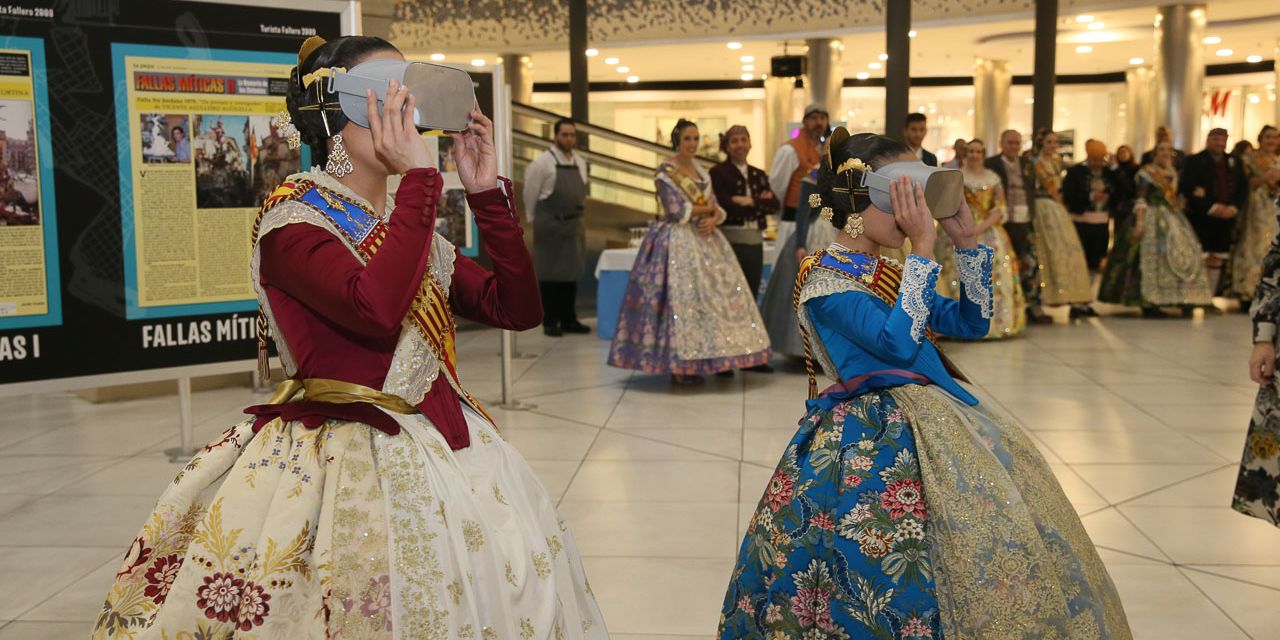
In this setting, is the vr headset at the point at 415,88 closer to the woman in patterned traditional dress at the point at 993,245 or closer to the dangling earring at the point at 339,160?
the dangling earring at the point at 339,160

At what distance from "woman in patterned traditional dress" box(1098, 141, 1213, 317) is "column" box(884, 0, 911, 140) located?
7.59 ft

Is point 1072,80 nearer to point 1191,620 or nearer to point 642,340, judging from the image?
point 642,340

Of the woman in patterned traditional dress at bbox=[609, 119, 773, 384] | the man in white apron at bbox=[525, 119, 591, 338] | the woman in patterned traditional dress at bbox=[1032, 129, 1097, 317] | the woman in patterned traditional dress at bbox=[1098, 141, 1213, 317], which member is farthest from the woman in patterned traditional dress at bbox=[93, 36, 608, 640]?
the woman in patterned traditional dress at bbox=[1098, 141, 1213, 317]

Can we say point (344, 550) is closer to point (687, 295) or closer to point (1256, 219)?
point (687, 295)

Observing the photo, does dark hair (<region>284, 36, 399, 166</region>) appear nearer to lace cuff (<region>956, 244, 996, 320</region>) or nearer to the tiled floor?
lace cuff (<region>956, 244, 996, 320</region>)

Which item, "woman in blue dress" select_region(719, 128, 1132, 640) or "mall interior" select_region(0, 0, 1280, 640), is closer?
"mall interior" select_region(0, 0, 1280, 640)

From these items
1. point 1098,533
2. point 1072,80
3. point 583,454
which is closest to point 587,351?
point 583,454

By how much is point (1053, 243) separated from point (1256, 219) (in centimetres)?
191

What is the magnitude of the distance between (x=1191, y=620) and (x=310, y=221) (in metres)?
2.59

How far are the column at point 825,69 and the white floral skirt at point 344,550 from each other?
53.7ft

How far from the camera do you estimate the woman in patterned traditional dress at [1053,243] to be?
30.7 ft

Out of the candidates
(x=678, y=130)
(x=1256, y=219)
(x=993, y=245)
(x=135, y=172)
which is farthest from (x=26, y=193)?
(x=1256, y=219)

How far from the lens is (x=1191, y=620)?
3225 mm

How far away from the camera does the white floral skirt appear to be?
1648mm
